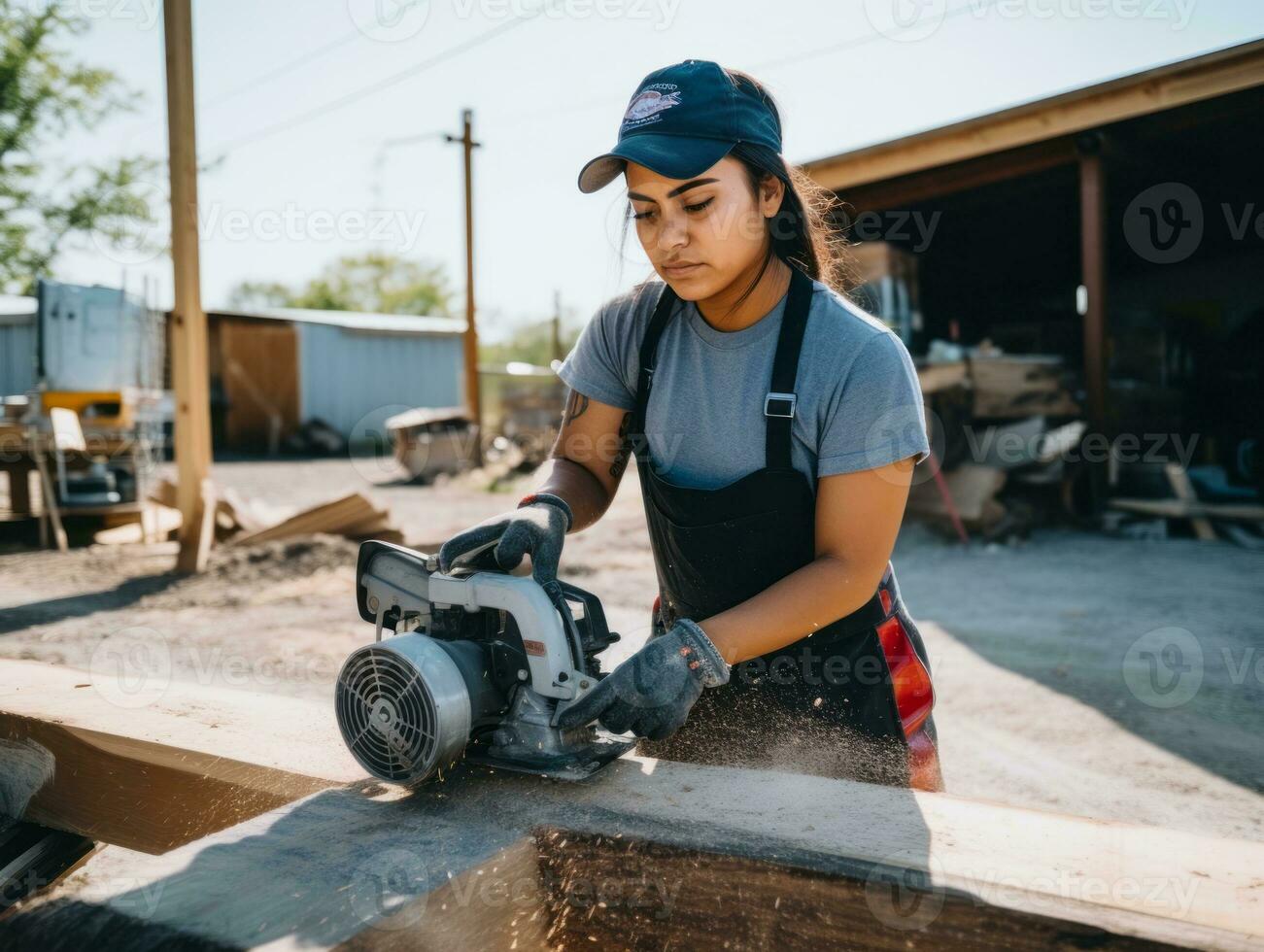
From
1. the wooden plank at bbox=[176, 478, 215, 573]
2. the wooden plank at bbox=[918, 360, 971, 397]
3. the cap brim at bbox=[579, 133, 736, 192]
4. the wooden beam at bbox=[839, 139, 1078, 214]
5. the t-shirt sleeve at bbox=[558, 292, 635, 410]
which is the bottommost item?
the wooden plank at bbox=[176, 478, 215, 573]

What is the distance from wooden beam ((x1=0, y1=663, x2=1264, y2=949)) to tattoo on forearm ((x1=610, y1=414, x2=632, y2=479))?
2.32ft

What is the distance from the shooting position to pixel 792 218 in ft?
6.28

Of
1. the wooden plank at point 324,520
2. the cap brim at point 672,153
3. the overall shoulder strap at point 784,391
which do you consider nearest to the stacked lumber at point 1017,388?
the wooden plank at point 324,520

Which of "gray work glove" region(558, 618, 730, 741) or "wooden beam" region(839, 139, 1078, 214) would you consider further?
"wooden beam" region(839, 139, 1078, 214)

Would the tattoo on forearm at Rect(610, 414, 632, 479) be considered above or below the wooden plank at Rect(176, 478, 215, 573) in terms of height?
above

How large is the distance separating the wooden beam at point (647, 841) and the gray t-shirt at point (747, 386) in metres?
0.56

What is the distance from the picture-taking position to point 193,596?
5.30m

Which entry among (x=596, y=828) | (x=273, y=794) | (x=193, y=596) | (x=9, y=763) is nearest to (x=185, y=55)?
(x=193, y=596)

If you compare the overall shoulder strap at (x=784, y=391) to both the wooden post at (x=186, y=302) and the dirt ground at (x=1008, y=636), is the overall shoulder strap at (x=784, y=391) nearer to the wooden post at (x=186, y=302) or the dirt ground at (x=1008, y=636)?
the dirt ground at (x=1008, y=636)

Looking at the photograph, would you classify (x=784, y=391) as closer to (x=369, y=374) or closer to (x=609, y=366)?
(x=609, y=366)

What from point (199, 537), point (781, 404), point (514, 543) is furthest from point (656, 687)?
point (199, 537)

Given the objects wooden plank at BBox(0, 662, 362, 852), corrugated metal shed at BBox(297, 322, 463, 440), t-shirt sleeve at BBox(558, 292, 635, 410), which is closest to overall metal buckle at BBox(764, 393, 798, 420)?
t-shirt sleeve at BBox(558, 292, 635, 410)

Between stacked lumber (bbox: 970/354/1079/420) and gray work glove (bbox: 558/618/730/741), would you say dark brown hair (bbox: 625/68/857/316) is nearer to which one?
gray work glove (bbox: 558/618/730/741)

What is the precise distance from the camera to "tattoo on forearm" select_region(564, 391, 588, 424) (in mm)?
2057
